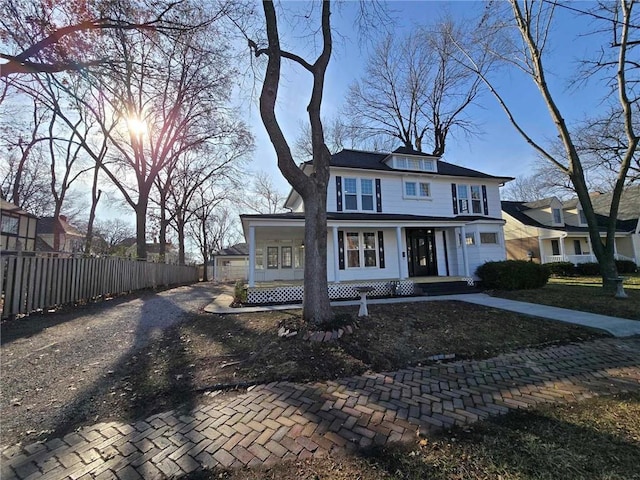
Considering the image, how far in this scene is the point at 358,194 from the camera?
14266mm

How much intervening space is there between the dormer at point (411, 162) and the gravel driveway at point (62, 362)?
12345mm

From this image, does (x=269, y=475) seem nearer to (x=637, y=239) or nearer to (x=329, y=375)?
(x=329, y=375)

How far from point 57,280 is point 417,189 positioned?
587 inches

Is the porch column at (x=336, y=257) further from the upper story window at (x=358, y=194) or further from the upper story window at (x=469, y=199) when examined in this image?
the upper story window at (x=469, y=199)

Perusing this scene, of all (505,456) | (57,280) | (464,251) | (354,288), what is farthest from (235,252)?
(505,456)

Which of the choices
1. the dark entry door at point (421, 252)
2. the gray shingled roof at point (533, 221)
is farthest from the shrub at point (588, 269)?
the dark entry door at point (421, 252)

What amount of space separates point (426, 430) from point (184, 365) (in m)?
3.74

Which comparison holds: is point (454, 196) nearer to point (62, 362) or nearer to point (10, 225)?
point (62, 362)

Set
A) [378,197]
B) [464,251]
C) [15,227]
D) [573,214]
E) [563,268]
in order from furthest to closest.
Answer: [573,214], [15,227], [563,268], [378,197], [464,251]

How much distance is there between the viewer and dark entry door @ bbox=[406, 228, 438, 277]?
48.4ft

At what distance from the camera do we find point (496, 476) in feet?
6.97

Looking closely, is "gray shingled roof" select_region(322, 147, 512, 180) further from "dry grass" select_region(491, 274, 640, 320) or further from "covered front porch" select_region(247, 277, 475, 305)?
"dry grass" select_region(491, 274, 640, 320)

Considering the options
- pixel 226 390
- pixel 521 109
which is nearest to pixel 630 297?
pixel 521 109

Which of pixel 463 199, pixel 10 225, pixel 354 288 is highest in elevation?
pixel 10 225
